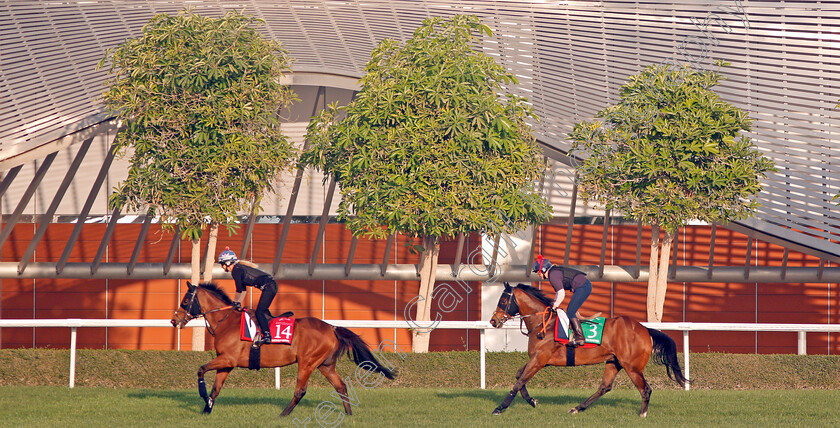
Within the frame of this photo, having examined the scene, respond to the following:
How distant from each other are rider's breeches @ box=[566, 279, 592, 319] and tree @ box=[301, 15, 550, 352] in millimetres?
6221

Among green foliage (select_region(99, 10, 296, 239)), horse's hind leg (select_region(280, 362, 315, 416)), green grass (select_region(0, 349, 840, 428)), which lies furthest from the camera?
green foliage (select_region(99, 10, 296, 239))

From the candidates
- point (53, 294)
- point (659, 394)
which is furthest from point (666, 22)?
point (53, 294)

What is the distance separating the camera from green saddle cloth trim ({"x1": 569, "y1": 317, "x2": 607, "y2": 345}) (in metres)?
10.6

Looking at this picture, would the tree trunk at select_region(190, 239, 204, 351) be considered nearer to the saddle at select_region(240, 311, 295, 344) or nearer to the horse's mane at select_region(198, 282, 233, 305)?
the horse's mane at select_region(198, 282, 233, 305)

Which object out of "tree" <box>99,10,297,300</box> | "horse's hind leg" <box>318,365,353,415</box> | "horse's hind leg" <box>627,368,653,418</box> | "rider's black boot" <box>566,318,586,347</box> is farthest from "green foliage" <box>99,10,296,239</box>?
"horse's hind leg" <box>627,368,653,418</box>

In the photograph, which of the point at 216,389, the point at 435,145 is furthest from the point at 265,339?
the point at 435,145

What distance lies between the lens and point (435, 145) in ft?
56.4

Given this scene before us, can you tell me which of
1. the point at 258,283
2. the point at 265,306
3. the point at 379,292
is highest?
the point at 258,283

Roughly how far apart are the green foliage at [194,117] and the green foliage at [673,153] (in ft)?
21.2

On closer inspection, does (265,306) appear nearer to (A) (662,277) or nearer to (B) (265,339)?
(B) (265,339)

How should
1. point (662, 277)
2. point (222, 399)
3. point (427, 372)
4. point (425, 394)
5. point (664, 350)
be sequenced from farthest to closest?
point (662, 277) < point (427, 372) < point (425, 394) < point (222, 399) < point (664, 350)

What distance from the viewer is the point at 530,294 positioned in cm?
1082

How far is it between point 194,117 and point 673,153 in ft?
29.8

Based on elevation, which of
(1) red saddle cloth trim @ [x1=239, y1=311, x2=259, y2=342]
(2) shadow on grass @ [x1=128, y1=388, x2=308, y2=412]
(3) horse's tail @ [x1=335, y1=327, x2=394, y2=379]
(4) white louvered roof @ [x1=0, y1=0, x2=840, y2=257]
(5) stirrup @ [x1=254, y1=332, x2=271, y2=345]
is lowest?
(2) shadow on grass @ [x1=128, y1=388, x2=308, y2=412]
